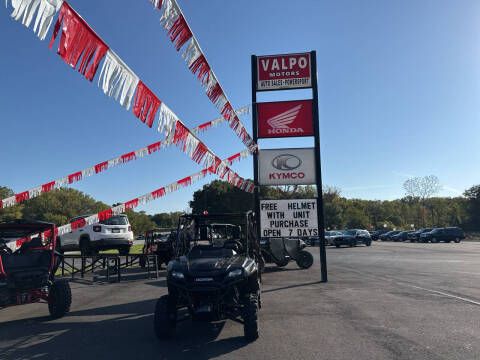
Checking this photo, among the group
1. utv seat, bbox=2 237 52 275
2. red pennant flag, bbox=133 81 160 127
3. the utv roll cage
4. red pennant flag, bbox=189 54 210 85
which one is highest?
red pennant flag, bbox=189 54 210 85

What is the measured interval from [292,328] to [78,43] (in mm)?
5249

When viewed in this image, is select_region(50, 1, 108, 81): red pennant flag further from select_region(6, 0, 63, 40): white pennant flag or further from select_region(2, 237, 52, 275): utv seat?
select_region(2, 237, 52, 275): utv seat

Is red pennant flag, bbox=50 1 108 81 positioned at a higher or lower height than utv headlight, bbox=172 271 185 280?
higher

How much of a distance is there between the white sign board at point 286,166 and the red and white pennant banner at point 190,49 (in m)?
4.05

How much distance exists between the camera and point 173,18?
5.48m

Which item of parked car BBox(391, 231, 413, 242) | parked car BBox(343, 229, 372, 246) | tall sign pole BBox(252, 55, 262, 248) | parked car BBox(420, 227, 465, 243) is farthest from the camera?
parked car BBox(391, 231, 413, 242)

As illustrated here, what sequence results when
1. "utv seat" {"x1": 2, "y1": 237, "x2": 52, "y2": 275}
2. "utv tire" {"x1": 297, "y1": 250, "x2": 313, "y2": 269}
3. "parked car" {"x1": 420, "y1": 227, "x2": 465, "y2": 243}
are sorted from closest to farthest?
"utv seat" {"x1": 2, "y1": 237, "x2": 52, "y2": 275}
"utv tire" {"x1": 297, "y1": 250, "x2": 313, "y2": 269}
"parked car" {"x1": 420, "y1": 227, "x2": 465, "y2": 243}

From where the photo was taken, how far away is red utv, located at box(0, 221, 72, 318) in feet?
23.7

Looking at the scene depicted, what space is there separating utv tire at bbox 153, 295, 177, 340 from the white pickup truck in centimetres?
1037

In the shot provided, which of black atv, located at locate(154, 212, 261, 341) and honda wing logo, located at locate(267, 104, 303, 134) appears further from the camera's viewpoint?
honda wing logo, located at locate(267, 104, 303, 134)

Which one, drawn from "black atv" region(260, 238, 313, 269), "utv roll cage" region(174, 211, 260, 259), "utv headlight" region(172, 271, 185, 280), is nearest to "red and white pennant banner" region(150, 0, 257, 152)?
"utv roll cage" region(174, 211, 260, 259)

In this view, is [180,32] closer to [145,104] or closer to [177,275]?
[145,104]

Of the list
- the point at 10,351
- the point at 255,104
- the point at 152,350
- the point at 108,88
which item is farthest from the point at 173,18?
the point at 255,104

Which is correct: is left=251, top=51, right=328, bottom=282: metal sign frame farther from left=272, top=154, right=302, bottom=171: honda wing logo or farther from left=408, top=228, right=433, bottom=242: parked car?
left=408, top=228, right=433, bottom=242: parked car
